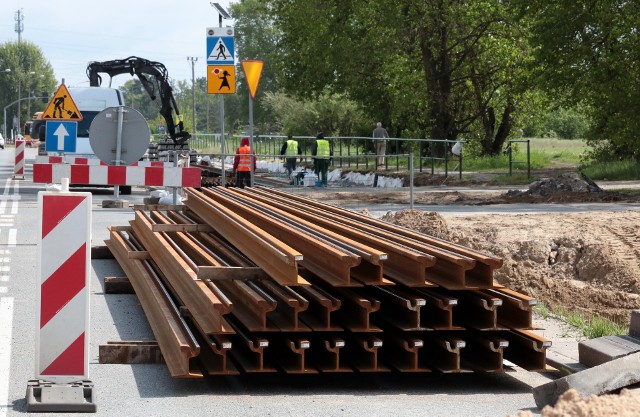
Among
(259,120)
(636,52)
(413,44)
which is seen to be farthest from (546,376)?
(259,120)

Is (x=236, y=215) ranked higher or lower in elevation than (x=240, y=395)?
higher

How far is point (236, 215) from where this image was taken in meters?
10.6

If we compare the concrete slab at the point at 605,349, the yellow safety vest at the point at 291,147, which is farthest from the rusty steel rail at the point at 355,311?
the yellow safety vest at the point at 291,147

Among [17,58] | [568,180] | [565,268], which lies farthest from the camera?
[17,58]

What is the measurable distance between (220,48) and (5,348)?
12971 millimetres

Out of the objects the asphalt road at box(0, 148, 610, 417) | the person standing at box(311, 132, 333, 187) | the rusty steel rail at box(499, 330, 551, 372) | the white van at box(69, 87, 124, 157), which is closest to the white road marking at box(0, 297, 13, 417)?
the asphalt road at box(0, 148, 610, 417)

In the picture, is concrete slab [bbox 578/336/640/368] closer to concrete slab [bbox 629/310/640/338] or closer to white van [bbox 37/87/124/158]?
concrete slab [bbox 629/310/640/338]

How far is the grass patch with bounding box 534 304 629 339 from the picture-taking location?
29.8ft

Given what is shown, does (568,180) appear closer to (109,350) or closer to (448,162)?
(448,162)

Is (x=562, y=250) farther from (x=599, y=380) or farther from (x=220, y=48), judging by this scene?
(x=220, y=48)

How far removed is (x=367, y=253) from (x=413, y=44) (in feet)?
118

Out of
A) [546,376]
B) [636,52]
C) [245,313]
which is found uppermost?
[636,52]

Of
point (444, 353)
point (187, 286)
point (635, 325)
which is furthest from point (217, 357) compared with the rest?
point (635, 325)

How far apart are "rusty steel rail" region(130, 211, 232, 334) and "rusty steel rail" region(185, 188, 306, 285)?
0.45 m
